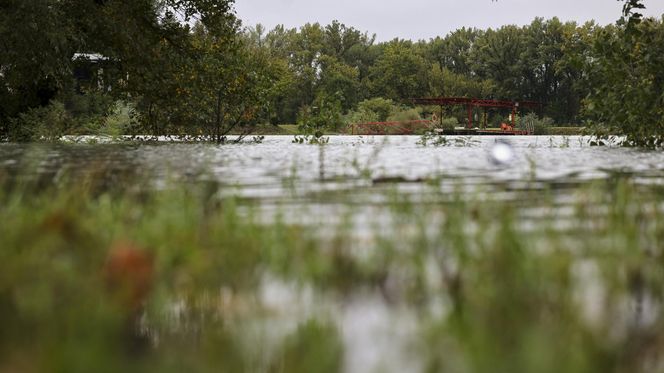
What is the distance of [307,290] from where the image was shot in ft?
11.3

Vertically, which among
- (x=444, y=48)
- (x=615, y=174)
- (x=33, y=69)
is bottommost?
(x=615, y=174)

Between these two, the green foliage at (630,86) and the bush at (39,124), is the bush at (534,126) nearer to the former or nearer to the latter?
the bush at (39,124)

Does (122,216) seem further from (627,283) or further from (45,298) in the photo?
(627,283)

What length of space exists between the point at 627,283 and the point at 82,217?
9.30 feet

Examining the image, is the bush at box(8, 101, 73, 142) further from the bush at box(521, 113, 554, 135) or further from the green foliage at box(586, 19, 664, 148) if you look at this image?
the bush at box(521, 113, 554, 135)

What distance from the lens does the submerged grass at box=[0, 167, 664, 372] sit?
2219 millimetres

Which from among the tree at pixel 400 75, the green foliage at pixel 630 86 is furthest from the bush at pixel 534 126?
the green foliage at pixel 630 86

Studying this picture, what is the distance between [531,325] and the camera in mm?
2545

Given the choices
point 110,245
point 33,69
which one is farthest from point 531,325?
point 33,69

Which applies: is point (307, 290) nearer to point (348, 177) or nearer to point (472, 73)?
point (348, 177)

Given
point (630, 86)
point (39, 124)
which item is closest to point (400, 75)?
point (39, 124)

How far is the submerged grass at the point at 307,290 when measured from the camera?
2.22 meters

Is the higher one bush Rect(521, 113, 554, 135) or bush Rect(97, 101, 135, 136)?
bush Rect(97, 101, 135, 136)

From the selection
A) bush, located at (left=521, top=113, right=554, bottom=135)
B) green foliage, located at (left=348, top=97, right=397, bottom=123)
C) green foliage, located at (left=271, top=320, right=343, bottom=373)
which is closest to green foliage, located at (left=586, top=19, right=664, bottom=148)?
green foliage, located at (left=271, top=320, right=343, bottom=373)
